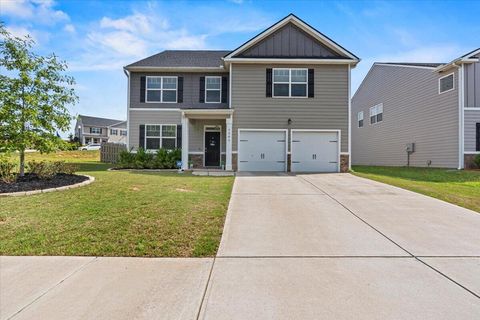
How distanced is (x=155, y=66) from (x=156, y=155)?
16.5ft

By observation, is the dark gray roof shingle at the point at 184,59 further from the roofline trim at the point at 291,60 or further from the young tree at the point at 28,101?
the young tree at the point at 28,101

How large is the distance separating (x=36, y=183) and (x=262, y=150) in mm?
9656

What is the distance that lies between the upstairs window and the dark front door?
41.3ft

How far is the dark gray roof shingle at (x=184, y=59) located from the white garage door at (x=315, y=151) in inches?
250

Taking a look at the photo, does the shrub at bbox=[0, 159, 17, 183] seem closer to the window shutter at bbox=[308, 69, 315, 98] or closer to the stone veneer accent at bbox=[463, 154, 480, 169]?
the window shutter at bbox=[308, 69, 315, 98]

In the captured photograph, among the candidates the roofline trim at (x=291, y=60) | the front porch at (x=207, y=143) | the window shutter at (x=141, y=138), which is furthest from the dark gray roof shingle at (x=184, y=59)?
the window shutter at (x=141, y=138)

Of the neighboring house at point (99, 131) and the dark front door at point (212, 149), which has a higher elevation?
the neighboring house at point (99, 131)

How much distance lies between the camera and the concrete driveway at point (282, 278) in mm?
2732

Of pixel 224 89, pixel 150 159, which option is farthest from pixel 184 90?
pixel 150 159

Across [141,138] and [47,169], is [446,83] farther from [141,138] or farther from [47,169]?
[47,169]

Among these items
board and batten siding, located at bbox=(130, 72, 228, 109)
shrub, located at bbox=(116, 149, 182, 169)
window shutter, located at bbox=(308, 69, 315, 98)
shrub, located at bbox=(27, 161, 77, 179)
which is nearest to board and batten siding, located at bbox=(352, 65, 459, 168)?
window shutter, located at bbox=(308, 69, 315, 98)

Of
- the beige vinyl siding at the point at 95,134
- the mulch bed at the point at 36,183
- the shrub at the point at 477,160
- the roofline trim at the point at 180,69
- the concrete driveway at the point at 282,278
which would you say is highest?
the beige vinyl siding at the point at 95,134

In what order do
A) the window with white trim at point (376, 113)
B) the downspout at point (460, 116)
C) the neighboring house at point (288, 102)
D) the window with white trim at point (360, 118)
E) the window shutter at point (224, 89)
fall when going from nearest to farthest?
the neighboring house at point (288, 102), the downspout at point (460, 116), the window shutter at point (224, 89), the window with white trim at point (376, 113), the window with white trim at point (360, 118)

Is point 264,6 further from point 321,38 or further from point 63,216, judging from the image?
point 63,216
